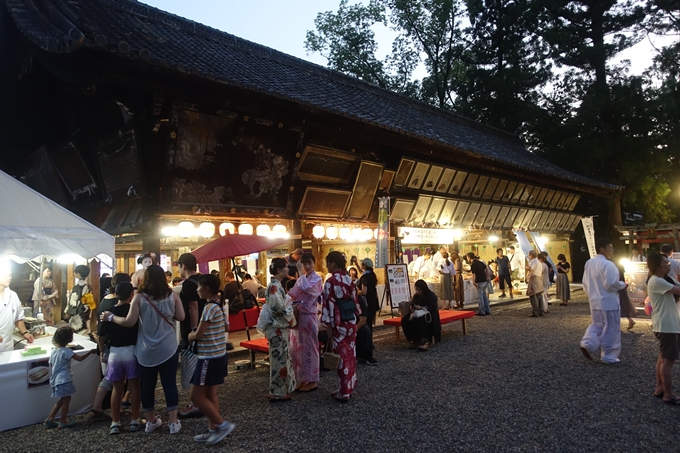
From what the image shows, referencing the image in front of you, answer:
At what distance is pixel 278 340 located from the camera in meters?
5.92

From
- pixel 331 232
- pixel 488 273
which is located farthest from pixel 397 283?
pixel 488 273

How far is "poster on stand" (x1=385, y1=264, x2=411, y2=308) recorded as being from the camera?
40.0ft

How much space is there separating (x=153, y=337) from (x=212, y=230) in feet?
18.6

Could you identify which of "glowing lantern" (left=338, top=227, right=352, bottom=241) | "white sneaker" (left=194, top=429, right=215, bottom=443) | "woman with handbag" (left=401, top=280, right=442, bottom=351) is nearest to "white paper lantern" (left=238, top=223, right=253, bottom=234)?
"glowing lantern" (left=338, top=227, right=352, bottom=241)

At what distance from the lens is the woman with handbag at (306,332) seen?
627 centimetres

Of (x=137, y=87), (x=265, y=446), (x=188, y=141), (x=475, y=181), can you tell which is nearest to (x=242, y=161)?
(x=188, y=141)

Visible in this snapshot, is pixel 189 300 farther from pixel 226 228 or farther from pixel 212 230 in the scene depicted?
pixel 226 228

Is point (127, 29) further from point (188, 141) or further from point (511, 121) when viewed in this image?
point (511, 121)

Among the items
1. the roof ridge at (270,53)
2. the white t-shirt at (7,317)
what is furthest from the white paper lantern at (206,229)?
the roof ridge at (270,53)

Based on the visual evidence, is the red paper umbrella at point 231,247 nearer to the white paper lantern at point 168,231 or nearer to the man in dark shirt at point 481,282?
the white paper lantern at point 168,231

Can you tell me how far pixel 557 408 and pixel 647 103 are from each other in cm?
2251

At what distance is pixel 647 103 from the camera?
21.8 meters

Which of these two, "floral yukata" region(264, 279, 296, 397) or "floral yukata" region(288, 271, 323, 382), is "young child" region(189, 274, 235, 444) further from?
"floral yukata" region(288, 271, 323, 382)

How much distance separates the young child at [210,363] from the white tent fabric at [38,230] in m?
2.35
